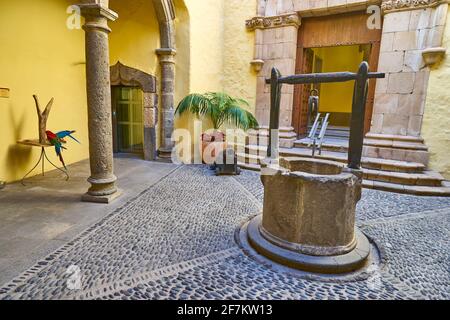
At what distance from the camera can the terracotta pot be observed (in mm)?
5656

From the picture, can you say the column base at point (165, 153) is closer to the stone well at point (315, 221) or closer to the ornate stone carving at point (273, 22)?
the ornate stone carving at point (273, 22)

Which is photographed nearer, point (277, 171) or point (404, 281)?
point (404, 281)

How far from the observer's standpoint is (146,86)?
5863 millimetres

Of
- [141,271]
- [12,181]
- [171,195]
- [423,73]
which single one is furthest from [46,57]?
[423,73]

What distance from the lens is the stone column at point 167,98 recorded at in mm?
5730

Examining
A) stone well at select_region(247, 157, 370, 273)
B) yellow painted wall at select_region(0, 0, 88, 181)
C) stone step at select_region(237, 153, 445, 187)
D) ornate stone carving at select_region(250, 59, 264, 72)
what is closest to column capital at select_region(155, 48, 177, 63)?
yellow painted wall at select_region(0, 0, 88, 181)

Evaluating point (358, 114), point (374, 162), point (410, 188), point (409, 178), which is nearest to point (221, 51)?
point (374, 162)

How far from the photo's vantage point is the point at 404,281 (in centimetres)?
214

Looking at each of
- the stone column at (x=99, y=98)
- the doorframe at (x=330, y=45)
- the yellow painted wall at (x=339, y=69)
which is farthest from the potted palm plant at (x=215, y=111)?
the yellow painted wall at (x=339, y=69)

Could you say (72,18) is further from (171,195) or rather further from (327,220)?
(327,220)

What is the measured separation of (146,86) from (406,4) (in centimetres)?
500

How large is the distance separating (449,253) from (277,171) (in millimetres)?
1777

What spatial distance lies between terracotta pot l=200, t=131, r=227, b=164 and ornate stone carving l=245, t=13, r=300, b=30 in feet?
8.64

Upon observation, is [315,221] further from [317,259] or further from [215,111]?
[215,111]
